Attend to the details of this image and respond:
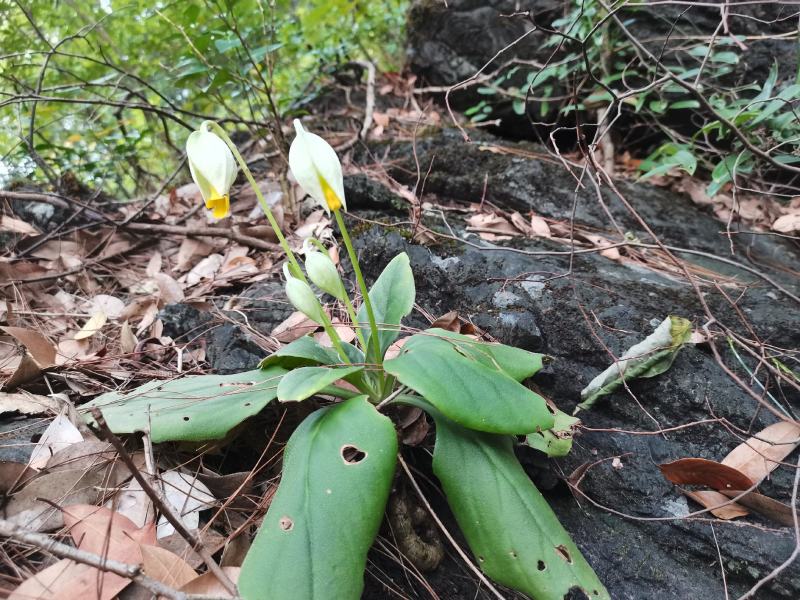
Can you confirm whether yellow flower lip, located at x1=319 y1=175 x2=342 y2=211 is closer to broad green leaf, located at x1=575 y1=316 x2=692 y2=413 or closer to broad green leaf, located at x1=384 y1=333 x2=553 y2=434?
broad green leaf, located at x1=384 y1=333 x2=553 y2=434

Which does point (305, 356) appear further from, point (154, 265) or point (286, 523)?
point (154, 265)

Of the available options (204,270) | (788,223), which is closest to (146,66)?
(204,270)

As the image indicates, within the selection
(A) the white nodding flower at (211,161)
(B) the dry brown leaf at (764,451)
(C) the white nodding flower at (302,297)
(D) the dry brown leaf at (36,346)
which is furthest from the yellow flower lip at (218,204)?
(B) the dry brown leaf at (764,451)

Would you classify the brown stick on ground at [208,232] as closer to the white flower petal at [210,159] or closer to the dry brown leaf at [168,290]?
the dry brown leaf at [168,290]

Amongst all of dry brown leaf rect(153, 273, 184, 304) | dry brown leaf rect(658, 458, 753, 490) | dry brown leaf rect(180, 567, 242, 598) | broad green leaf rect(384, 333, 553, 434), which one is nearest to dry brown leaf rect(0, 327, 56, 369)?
dry brown leaf rect(153, 273, 184, 304)

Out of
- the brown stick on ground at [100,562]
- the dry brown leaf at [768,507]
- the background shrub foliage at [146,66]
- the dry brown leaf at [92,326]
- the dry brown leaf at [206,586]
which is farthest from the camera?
the background shrub foliage at [146,66]

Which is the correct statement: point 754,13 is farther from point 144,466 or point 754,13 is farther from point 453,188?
point 144,466
